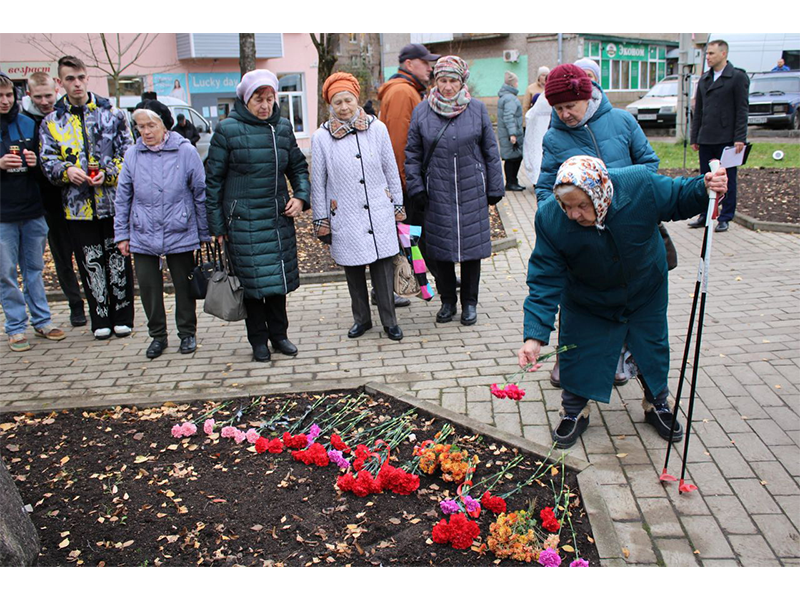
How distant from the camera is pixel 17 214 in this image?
617 centimetres

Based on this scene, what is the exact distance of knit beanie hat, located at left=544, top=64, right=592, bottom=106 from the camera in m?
4.13

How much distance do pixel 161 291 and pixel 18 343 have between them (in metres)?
1.43

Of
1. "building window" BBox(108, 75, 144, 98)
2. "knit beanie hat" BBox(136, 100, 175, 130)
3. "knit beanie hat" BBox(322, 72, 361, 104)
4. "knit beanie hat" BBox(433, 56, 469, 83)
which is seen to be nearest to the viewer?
"knit beanie hat" BBox(322, 72, 361, 104)

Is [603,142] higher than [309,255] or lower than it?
higher

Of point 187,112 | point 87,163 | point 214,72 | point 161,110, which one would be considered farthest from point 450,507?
point 214,72

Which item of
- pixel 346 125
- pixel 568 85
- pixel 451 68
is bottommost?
pixel 346 125

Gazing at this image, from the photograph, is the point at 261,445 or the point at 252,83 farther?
the point at 252,83

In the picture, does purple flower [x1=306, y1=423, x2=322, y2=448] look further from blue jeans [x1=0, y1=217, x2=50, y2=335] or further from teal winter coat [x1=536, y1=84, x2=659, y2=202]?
blue jeans [x1=0, y1=217, x2=50, y2=335]

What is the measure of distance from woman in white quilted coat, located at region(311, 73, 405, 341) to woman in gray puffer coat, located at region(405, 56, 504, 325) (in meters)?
0.33

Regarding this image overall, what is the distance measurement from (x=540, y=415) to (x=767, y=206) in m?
7.30

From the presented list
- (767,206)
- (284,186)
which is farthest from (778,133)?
(284,186)

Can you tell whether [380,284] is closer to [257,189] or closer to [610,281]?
[257,189]

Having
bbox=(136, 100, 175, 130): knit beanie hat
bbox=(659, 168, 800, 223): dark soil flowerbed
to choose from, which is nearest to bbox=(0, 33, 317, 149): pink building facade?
bbox=(659, 168, 800, 223): dark soil flowerbed

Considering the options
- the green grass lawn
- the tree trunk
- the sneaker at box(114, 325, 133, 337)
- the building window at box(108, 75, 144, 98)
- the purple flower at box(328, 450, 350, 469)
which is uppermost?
the building window at box(108, 75, 144, 98)
